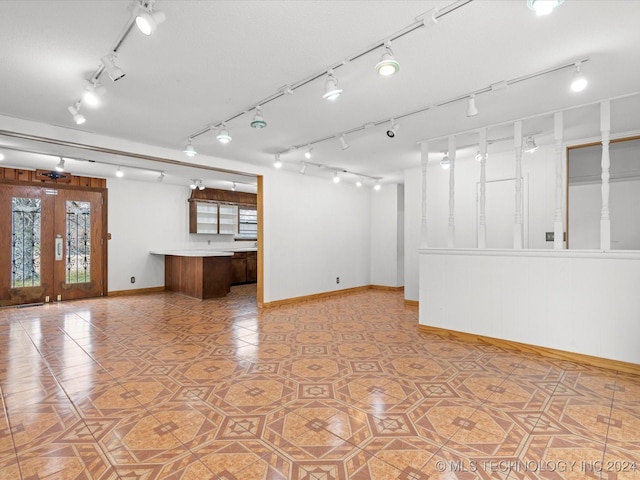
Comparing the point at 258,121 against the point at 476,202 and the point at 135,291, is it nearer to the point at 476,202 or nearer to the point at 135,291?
the point at 476,202

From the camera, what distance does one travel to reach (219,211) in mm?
8766

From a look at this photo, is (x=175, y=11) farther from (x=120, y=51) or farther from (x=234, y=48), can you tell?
(x=120, y=51)

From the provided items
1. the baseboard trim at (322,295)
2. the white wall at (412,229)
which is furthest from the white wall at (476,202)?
the baseboard trim at (322,295)

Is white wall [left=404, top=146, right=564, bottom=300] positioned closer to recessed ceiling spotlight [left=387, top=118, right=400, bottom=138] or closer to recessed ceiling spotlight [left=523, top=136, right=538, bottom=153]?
recessed ceiling spotlight [left=523, top=136, right=538, bottom=153]

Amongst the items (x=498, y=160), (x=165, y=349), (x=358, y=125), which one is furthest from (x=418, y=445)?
(x=498, y=160)

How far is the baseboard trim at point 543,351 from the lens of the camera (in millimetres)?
3139

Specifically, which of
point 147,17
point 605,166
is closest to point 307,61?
point 147,17

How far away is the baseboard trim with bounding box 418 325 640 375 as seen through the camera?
3139mm

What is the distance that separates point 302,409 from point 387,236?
594 centimetres

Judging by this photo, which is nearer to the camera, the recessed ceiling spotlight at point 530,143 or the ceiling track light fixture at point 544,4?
the ceiling track light fixture at point 544,4

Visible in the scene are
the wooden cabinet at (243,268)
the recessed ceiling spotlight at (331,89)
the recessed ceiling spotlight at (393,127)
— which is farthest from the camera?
the wooden cabinet at (243,268)

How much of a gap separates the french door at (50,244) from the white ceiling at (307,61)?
11.0 ft

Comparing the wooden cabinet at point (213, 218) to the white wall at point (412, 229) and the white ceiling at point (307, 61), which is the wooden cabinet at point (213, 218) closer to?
the white ceiling at point (307, 61)

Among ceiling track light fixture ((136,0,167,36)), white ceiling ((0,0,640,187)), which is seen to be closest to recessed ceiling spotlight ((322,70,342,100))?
white ceiling ((0,0,640,187))
